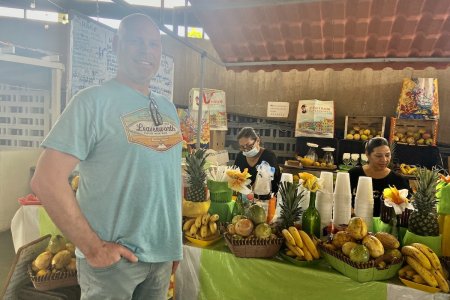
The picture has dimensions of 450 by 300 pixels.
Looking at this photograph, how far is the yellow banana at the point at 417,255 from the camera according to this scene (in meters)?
1.74

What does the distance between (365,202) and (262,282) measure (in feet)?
2.90

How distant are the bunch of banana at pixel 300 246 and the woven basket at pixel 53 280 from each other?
1483 mm

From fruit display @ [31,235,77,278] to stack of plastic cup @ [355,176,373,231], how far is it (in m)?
2.02

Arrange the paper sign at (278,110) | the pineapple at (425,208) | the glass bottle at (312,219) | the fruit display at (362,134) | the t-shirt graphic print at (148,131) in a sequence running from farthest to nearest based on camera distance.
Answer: the paper sign at (278,110)
the fruit display at (362,134)
the glass bottle at (312,219)
the pineapple at (425,208)
the t-shirt graphic print at (148,131)

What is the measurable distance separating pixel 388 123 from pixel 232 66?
4.42 metres

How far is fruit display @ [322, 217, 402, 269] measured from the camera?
1.76 m

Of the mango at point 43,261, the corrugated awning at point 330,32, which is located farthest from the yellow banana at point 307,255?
the mango at point 43,261

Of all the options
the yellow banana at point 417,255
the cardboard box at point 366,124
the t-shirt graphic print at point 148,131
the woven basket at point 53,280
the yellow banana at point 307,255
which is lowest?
the woven basket at point 53,280

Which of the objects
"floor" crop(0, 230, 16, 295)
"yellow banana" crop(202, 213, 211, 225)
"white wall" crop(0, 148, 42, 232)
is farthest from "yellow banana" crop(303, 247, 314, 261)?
"white wall" crop(0, 148, 42, 232)

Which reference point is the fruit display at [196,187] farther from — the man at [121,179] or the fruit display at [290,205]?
the man at [121,179]

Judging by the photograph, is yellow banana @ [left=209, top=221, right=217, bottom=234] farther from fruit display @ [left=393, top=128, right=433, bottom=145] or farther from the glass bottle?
fruit display @ [left=393, top=128, right=433, bottom=145]

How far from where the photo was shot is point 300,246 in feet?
6.55

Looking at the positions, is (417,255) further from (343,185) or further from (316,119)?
(316,119)

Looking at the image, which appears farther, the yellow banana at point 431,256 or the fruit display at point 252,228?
the fruit display at point 252,228
